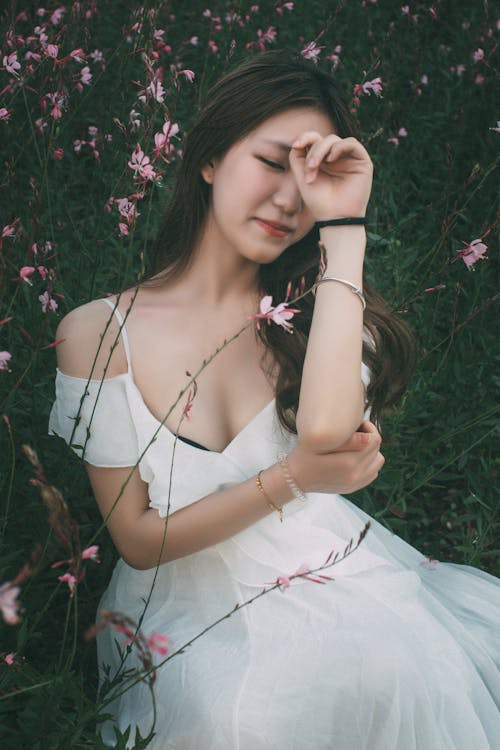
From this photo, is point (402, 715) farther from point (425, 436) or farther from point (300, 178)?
point (425, 436)

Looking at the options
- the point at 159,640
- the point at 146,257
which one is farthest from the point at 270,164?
the point at 146,257

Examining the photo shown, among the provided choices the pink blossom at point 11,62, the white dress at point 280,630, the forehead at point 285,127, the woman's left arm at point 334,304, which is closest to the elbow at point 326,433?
the woman's left arm at point 334,304

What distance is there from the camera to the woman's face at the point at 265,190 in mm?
1631

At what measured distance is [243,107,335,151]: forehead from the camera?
1644 millimetres

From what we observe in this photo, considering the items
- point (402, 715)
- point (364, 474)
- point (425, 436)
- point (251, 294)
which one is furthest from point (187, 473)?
point (425, 436)

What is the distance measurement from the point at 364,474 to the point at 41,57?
1434 millimetres

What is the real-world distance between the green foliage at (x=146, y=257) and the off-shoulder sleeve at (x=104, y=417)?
102mm

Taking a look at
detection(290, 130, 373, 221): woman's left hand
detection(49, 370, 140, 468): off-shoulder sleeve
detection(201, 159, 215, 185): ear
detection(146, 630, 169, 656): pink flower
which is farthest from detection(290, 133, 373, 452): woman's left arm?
detection(146, 630, 169, 656): pink flower

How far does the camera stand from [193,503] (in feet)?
5.28

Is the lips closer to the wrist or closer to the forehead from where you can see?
the forehead

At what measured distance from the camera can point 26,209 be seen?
244 cm

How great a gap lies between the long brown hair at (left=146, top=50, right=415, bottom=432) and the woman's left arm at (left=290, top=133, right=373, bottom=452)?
141mm

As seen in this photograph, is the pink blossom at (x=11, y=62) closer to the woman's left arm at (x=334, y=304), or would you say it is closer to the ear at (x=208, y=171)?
the ear at (x=208, y=171)

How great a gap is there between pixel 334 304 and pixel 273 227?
29 cm
